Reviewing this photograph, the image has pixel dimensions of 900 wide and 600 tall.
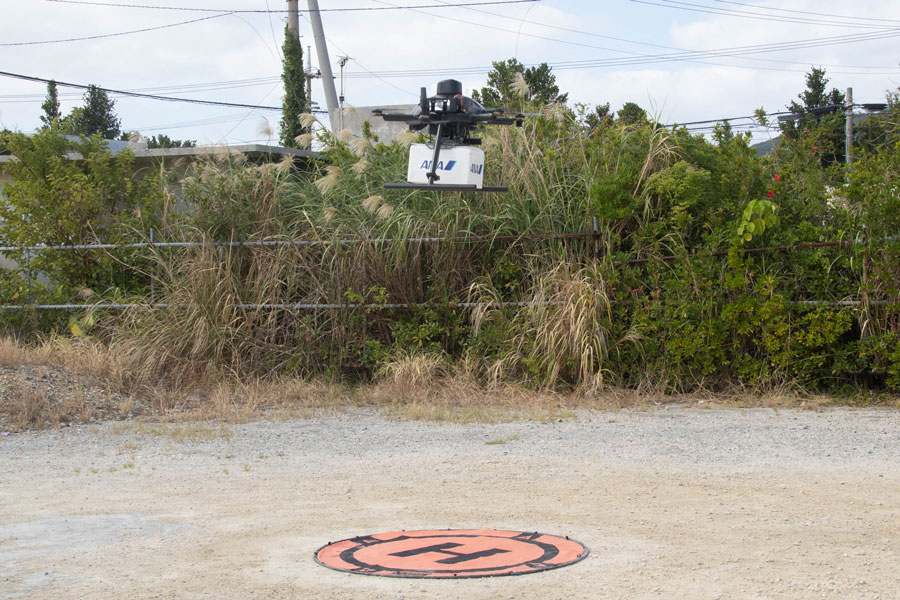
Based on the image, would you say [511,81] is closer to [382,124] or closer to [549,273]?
[382,124]

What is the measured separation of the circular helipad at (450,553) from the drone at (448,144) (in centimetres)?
427

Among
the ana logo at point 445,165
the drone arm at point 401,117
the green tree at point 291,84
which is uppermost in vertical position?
the green tree at point 291,84

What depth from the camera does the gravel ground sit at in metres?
4.21

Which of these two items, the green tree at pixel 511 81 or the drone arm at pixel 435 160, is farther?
the green tree at pixel 511 81

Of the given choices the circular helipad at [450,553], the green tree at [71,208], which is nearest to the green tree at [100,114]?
the green tree at [71,208]

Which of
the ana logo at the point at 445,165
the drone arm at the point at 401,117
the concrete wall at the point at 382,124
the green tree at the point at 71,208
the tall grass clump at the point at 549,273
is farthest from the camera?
the concrete wall at the point at 382,124

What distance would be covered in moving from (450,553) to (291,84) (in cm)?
2379

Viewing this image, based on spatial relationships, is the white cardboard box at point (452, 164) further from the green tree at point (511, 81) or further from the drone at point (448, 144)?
the green tree at point (511, 81)

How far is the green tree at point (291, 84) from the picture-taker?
87.1ft

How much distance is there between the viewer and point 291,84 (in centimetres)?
2681

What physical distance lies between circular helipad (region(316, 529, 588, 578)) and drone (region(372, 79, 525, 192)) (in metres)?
4.27

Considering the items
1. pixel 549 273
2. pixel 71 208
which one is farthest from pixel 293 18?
pixel 549 273

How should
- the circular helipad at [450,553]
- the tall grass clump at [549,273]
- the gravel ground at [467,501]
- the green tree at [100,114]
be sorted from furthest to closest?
the green tree at [100,114], the tall grass clump at [549,273], the circular helipad at [450,553], the gravel ground at [467,501]

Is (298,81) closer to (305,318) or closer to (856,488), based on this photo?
(305,318)
